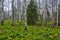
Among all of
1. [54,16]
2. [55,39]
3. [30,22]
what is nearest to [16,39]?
[55,39]

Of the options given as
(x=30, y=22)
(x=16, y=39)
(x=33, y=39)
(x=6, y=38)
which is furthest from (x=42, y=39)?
(x=30, y=22)

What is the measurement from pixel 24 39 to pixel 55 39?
2.09m

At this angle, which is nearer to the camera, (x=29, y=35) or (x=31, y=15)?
(x=29, y=35)

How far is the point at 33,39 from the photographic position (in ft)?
37.0

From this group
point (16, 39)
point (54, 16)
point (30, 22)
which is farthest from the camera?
point (54, 16)

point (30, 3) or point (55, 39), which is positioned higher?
point (30, 3)

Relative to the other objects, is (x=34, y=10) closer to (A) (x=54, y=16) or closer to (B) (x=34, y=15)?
(B) (x=34, y=15)

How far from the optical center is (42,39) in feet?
37.5

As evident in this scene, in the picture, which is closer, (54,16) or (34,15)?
(34,15)

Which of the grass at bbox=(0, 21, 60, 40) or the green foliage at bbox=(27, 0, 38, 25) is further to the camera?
the green foliage at bbox=(27, 0, 38, 25)

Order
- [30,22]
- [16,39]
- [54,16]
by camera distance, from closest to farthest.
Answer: [16,39] → [30,22] → [54,16]

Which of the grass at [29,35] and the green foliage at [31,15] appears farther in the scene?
the green foliage at [31,15]

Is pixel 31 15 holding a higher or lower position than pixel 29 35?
higher

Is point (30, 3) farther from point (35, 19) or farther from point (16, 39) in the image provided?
point (16, 39)
